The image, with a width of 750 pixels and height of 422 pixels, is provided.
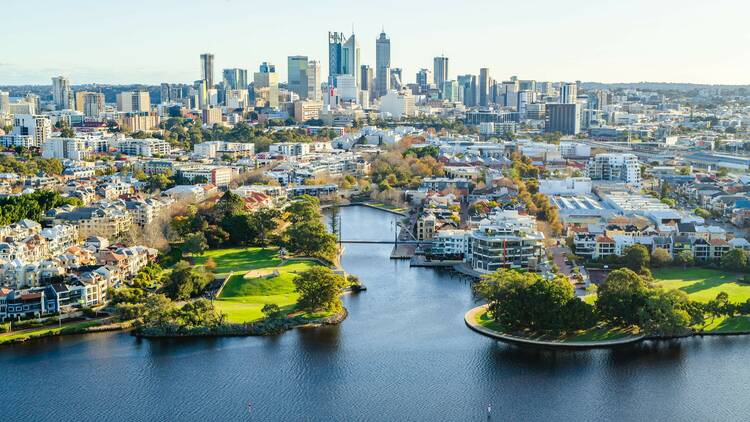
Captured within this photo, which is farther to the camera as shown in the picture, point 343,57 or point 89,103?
point 343,57

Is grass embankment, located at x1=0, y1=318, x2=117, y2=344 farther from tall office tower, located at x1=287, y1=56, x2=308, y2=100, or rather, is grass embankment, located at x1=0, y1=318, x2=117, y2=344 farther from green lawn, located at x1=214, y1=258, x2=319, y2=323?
tall office tower, located at x1=287, y1=56, x2=308, y2=100

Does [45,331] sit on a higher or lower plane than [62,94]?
lower

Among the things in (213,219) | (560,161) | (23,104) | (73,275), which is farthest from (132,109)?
(73,275)

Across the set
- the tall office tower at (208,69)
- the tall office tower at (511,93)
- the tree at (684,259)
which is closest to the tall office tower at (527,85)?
the tall office tower at (511,93)

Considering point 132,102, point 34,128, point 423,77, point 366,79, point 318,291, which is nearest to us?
point 318,291

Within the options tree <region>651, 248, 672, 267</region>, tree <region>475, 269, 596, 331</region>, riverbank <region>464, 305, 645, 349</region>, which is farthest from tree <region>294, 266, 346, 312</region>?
tree <region>651, 248, 672, 267</region>

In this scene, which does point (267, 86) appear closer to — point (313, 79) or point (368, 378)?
point (313, 79)

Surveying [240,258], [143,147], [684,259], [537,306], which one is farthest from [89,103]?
[537,306]
